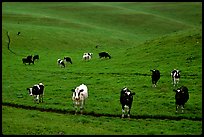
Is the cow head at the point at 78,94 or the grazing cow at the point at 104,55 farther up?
the grazing cow at the point at 104,55

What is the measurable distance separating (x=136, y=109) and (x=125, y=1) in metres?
138

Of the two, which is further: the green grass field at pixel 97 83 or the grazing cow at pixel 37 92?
the grazing cow at pixel 37 92

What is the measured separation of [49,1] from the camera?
14188cm

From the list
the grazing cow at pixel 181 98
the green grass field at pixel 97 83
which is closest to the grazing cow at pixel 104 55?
the green grass field at pixel 97 83

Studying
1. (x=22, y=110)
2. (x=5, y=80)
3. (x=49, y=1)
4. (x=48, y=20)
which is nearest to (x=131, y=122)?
(x=22, y=110)

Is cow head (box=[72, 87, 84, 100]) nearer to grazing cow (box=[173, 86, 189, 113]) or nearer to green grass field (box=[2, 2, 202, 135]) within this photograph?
green grass field (box=[2, 2, 202, 135])

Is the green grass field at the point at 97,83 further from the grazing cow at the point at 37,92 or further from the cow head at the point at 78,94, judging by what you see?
the cow head at the point at 78,94

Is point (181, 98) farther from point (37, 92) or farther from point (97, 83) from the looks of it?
point (97, 83)

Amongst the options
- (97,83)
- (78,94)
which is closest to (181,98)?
(78,94)

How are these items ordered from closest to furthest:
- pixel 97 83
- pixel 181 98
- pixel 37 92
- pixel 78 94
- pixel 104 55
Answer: pixel 181 98 < pixel 78 94 < pixel 37 92 < pixel 97 83 < pixel 104 55

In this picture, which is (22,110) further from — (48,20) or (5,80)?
(48,20)

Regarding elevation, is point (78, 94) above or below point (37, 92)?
below

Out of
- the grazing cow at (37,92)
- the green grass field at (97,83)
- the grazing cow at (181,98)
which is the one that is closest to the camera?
the green grass field at (97,83)

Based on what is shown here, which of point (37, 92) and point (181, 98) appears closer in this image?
point (181, 98)
